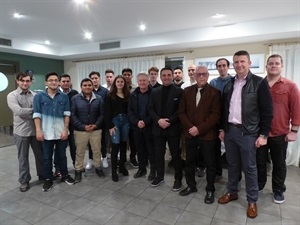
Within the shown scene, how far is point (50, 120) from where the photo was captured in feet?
8.55

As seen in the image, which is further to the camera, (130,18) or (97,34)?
(97,34)

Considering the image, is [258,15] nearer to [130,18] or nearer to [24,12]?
[130,18]

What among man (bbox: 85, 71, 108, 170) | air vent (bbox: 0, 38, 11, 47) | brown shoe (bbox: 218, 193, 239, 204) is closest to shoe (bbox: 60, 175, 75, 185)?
man (bbox: 85, 71, 108, 170)

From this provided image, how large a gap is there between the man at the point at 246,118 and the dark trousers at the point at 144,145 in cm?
95

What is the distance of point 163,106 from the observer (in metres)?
2.53

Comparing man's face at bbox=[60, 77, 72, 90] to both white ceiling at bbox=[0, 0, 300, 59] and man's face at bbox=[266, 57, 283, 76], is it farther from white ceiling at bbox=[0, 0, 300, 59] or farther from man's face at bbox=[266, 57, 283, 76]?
man's face at bbox=[266, 57, 283, 76]

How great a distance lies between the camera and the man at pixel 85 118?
280 centimetres

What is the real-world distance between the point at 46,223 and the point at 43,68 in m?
5.16

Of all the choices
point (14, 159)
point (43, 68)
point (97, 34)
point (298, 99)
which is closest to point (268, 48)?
point (298, 99)

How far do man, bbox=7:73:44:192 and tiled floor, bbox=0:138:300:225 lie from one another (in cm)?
33

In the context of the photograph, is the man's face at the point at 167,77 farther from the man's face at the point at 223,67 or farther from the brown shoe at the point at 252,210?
the brown shoe at the point at 252,210

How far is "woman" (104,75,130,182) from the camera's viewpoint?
2818 mm

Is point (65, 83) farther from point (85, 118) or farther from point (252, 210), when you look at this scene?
point (252, 210)

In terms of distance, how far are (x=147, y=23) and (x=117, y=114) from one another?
1.96m
